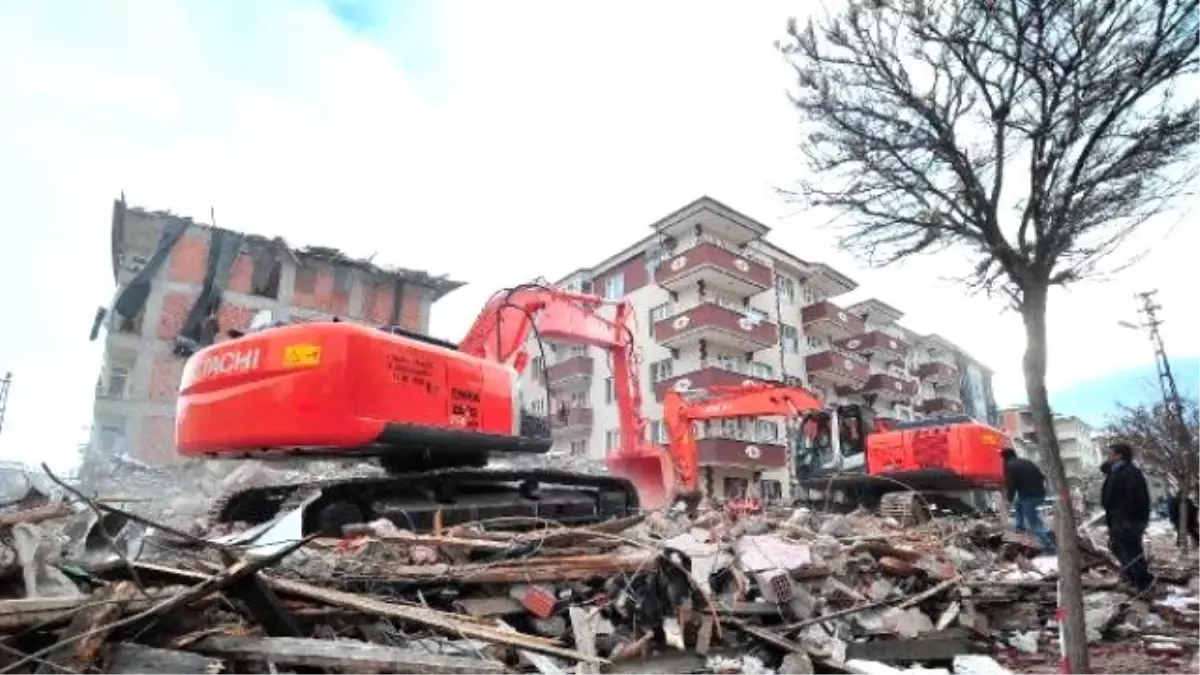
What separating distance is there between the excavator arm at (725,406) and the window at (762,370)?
2302 centimetres

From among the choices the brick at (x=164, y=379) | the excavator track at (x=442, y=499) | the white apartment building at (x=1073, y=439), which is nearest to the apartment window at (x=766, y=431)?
the brick at (x=164, y=379)

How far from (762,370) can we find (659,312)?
6162mm

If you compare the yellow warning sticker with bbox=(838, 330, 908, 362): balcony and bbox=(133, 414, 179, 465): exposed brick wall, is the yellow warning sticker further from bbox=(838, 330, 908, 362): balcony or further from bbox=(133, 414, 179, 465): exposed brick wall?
bbox=(838, 330, 908, 362): balcony

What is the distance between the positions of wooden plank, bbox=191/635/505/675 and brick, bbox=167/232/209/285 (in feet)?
103

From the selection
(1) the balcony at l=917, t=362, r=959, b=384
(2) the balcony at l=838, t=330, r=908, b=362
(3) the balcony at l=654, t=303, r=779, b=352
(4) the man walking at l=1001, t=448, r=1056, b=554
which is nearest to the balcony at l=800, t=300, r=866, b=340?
(2) the balcony at l=838, t=330, r=908, b=362

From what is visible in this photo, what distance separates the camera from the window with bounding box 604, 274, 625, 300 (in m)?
42.3

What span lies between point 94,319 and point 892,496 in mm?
28744

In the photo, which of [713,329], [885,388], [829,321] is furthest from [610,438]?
[885,388]

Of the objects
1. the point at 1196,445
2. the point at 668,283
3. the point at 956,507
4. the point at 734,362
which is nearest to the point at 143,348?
the point at 668,283

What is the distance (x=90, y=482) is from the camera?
21.7 m

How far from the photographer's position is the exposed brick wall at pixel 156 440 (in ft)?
91.1

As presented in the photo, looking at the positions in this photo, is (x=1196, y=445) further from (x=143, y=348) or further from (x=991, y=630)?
(x=143, y=348)

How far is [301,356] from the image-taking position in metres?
6.64

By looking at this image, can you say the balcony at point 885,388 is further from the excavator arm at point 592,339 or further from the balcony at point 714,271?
the excavator arm at point 592,339
